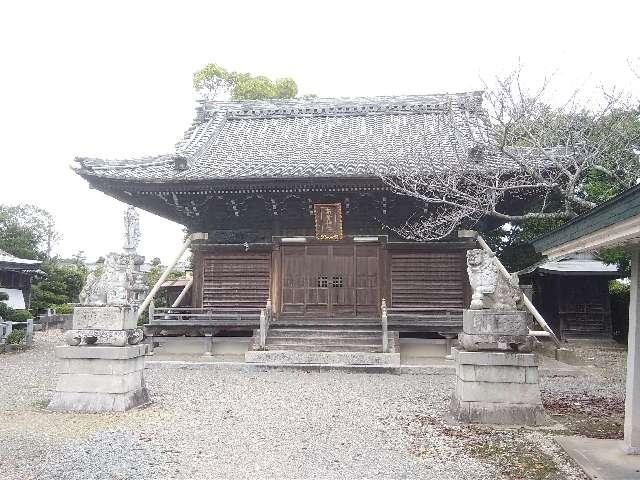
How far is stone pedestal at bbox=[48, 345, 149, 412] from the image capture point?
28.4ft

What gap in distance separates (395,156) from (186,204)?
6.37 m

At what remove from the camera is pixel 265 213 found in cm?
1639

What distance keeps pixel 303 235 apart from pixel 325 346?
3613 millimetres

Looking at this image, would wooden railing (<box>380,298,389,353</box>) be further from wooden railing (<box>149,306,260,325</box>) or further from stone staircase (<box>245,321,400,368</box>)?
wooden railing (<box>149,306,260,325</box>)

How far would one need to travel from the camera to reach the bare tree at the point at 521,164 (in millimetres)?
10906

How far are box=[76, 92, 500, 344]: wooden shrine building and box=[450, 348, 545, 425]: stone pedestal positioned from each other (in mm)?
6717

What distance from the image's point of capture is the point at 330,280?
16250 mm

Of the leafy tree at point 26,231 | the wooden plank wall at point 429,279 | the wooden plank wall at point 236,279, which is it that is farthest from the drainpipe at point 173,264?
the leafy tree at point 26,231

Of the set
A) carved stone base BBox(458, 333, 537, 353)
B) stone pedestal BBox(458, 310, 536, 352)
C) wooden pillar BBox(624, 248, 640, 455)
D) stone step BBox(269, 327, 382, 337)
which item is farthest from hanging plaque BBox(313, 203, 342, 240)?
wooden pillar BBox(624, 248, 640, 455)

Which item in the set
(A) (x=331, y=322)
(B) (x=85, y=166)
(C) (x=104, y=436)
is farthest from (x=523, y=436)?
(B) (x=85, y=166)

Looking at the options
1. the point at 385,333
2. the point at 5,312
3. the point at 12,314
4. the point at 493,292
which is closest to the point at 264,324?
the point at 385,333

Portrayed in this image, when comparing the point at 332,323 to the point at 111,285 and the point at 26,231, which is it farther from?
the point at 26,231

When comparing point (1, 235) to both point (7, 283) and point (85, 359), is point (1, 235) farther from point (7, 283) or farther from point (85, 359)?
point (85, 359)

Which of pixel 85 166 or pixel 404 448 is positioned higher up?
pixel 85 166
